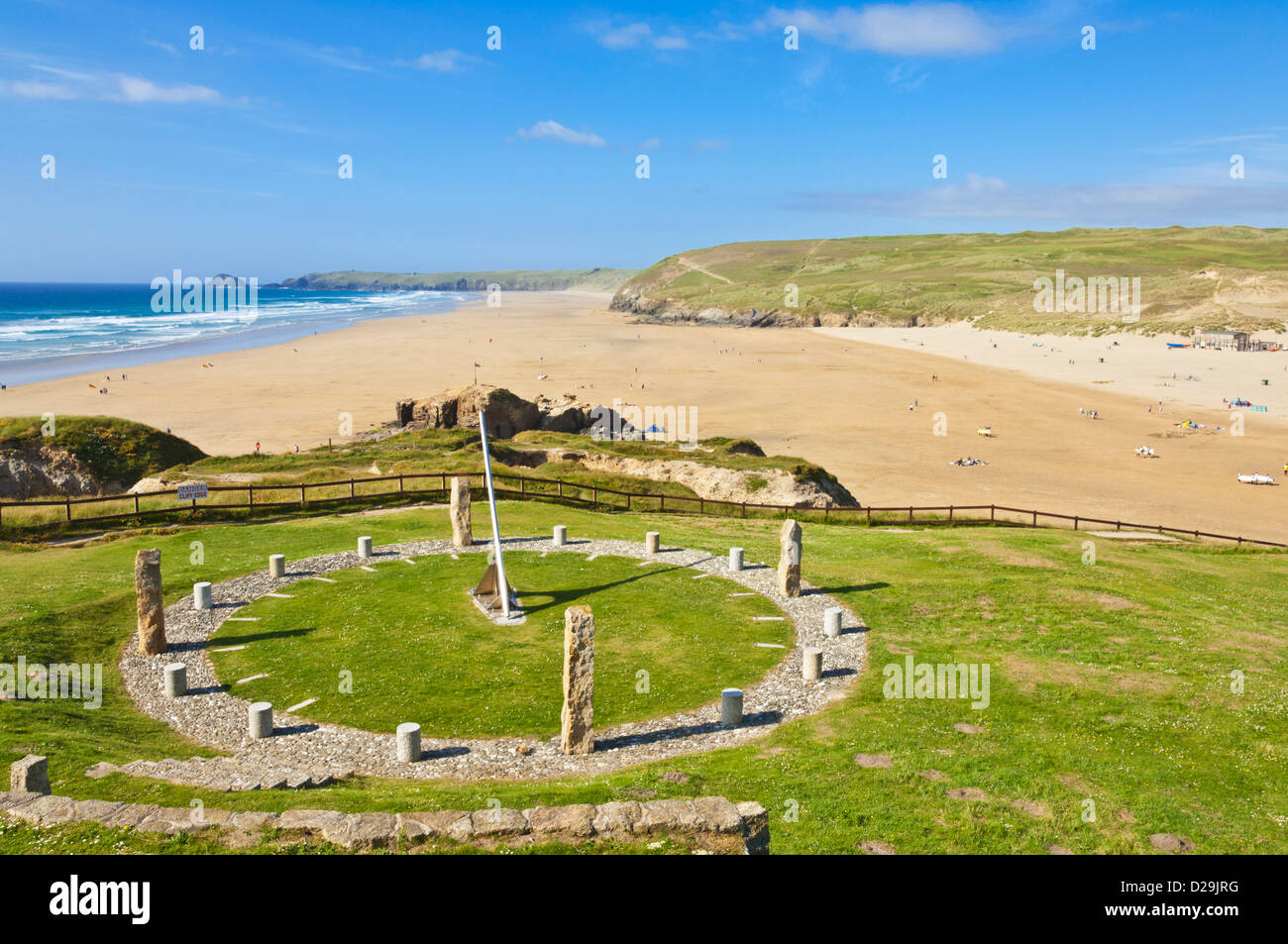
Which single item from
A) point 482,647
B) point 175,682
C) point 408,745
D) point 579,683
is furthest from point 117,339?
point 579,683

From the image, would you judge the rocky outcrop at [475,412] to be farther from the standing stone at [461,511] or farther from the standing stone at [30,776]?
the standing stone at [30,776]

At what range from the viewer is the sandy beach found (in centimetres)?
5647

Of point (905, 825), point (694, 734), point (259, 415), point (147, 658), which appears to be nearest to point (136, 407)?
point (259, 415)

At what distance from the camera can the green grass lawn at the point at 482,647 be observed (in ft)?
59.7

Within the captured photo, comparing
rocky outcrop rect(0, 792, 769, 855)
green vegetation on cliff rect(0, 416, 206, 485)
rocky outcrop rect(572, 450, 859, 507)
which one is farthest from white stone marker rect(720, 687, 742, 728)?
green vegetation on cliff rect(0, 416, 206, 485)

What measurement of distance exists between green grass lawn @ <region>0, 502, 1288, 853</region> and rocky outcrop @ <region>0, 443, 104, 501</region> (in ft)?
45.0

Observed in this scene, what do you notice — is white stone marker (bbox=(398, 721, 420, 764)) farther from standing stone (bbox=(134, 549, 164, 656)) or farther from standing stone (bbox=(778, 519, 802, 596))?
standing stone (bbox=(778, 519, 802, 596))

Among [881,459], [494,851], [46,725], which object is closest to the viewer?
[494,851]

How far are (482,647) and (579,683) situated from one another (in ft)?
19.4

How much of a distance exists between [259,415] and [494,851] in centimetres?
7649

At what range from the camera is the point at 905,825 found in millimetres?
12984

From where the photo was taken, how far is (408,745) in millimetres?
15859

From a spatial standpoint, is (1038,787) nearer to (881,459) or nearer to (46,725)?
(46,725)

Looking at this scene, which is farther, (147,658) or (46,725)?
(147,658)
